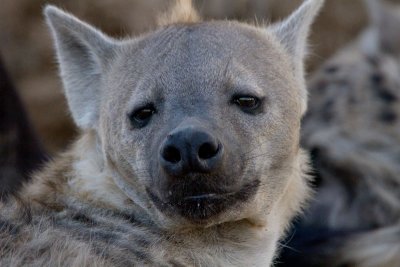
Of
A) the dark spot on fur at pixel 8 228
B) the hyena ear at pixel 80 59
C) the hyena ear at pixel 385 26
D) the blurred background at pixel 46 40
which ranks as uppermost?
the hyena ear at pixel 80 59

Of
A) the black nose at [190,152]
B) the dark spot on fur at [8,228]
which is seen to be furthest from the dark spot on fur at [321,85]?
the dark spot on fur at [8,228]

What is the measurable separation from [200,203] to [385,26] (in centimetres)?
270

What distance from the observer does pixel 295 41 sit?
3.29 metres

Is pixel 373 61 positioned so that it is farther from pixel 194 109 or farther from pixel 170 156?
pixel 170 156

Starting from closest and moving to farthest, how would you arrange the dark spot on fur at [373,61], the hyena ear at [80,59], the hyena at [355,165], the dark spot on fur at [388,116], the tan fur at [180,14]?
1. the hyena ear at [80,59]
2. the tan fur at [180,14]
3. the hyena at [355,165]
4. the dark spot on fur at [388,116]
5. the dark spot on fur at [373,61]

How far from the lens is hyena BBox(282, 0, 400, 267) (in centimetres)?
388

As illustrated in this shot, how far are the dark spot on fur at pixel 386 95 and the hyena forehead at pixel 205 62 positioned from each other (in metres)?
1.27

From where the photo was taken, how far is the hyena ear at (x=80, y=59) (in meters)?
3.17

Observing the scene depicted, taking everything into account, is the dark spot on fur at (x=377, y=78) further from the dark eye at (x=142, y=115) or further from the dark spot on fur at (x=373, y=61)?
the dark eye at (x=142, y=115)

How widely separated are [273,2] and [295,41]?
3.02 m

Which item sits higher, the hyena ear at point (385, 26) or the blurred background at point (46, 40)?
the hyena ear at point (385, 26)

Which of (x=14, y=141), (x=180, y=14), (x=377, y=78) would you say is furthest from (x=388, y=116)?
(x=14, y=141)

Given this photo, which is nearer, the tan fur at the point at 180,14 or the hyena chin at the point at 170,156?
the hyena chin at the point at 170,156

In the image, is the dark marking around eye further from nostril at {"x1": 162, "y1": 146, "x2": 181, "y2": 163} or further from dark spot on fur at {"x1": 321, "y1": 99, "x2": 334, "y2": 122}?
dark spot on fur at {"x1": 321, "y1": 99, "x2": 334, "y2": 122}
